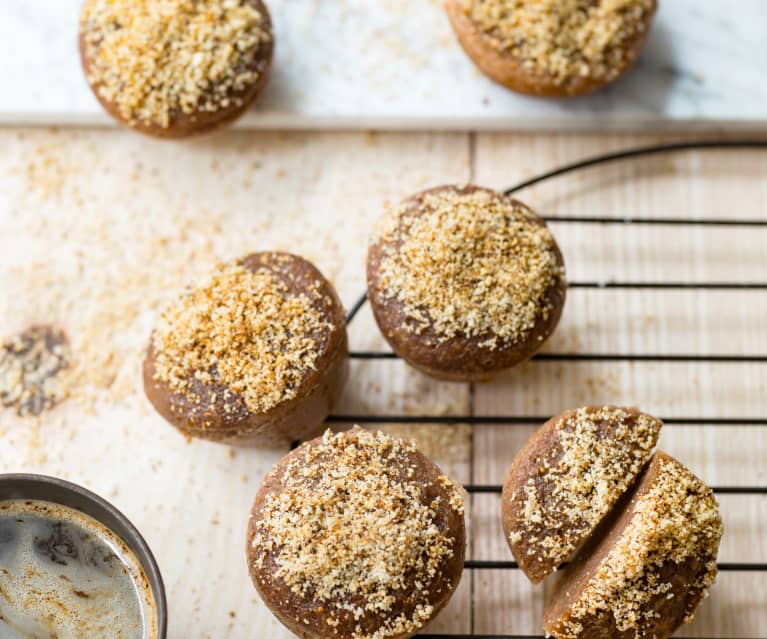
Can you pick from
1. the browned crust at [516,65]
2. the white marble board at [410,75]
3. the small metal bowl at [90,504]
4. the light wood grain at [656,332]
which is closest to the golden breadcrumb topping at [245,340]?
the small metal bowl at [90,504]

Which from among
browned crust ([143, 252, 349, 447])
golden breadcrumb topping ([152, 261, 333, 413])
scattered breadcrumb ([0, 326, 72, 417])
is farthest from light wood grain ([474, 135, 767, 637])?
scattered breadcrumb ([0, 326, 72, 417])

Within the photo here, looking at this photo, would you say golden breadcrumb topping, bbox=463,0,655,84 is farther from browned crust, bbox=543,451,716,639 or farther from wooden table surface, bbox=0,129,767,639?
browned crust, bbox=543,451,716,639

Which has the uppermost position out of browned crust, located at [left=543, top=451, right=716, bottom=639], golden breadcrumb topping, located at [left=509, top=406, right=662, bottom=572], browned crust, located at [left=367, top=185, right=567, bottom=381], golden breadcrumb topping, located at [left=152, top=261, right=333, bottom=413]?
golden breadcrumb topping, located at [left=152, top=261, right=333, bottom=413]

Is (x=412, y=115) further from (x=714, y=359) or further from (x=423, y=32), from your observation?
(x=714, y=359)

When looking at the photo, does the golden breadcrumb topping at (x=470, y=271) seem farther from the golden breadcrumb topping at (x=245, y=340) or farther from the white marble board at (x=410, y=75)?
the white marble board at (x=410, y=75)

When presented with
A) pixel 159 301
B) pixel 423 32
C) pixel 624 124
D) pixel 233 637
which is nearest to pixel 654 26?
pixel 624 124
